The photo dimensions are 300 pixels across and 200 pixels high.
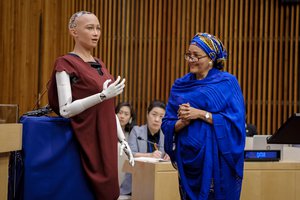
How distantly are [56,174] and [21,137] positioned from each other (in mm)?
292

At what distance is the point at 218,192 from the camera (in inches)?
128

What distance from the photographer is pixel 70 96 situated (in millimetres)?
3285

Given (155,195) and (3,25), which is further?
(3,25)

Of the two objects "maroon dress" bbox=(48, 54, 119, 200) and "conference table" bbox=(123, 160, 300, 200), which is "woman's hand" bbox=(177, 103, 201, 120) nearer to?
"maroon dress" bbox=(48, 54, 119, 200)

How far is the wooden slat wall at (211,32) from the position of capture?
8.62 metres

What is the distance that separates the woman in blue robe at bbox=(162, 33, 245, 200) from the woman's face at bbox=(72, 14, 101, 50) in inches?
23.1

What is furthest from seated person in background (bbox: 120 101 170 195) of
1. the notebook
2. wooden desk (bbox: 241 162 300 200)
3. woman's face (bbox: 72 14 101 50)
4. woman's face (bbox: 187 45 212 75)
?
woman's face (bbox: 187 45 212 75)

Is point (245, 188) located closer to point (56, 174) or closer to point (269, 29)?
point (56, 174)

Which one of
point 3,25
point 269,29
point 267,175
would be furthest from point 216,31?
point 267,175

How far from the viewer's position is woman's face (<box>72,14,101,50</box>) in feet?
11.6

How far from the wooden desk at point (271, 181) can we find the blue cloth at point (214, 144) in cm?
161

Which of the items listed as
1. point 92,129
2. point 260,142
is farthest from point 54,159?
point 260,142

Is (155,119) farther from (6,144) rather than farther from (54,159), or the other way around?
(6,144)

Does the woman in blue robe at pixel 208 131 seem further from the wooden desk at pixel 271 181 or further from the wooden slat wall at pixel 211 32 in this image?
the wooden slat wall at pixel 211 32
